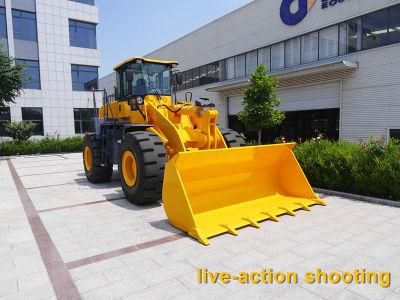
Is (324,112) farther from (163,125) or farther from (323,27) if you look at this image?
(163,125)

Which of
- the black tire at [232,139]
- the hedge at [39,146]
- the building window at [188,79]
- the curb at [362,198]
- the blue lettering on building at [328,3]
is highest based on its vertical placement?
the blue lettering on building at [328,3]

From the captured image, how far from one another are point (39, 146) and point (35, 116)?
5058mm

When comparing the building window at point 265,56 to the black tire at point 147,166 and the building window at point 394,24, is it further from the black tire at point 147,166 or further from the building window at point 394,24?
the black tire at point 147,166

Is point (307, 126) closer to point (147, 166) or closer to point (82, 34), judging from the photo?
point (147, 166)

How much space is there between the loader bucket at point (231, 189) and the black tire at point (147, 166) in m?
0.89

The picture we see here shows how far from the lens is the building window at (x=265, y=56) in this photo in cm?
1775

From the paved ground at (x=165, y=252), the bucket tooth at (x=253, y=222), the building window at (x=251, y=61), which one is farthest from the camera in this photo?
the building window at (x=251, y=61)

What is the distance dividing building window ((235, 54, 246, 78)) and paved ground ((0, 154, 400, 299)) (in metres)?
14.5

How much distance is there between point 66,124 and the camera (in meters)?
25.4

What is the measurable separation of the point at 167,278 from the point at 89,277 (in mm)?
840

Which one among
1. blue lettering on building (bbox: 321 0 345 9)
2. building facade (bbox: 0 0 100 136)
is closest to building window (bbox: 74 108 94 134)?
building facade (bbox: 0 0 100 136)

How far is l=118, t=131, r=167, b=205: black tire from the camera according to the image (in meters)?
5.77

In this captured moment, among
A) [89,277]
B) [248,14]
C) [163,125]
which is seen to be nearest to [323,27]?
[248,14]

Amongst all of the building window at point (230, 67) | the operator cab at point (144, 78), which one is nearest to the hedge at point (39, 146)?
the building window at point (230, 67)
